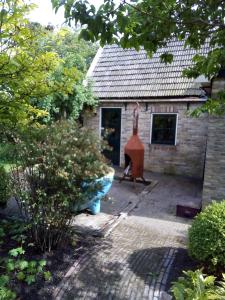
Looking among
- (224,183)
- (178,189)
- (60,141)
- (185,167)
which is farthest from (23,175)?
(185,167)

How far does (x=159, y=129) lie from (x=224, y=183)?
5.01 metres

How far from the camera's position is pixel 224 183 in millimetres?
6207

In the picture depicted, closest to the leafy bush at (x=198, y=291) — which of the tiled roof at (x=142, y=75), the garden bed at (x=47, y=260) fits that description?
the garden bed at (x=47, y=260)

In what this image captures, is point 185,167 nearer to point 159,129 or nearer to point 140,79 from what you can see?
point 159,129

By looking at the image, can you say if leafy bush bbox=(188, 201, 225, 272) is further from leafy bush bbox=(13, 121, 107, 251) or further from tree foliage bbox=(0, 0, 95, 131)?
tree foliage bbox=(0, 0, 95, 131)

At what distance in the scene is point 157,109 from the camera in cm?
1073

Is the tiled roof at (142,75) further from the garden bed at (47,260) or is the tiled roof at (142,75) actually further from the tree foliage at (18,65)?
the garden bed at (47,260)

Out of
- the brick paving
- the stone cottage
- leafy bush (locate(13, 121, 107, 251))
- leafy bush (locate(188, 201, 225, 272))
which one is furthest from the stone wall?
leafy bush (locate(13, 121, 107, 251))

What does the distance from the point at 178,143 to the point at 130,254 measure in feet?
23.1

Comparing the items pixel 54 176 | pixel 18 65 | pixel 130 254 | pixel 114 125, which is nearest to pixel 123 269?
pixel 130 254

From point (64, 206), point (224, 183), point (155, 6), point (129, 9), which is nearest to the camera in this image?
point (129, 9)

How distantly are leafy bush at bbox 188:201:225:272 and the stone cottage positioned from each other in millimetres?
6189

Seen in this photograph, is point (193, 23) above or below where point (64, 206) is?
above

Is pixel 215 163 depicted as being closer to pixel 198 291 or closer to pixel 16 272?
pixel 198 291
